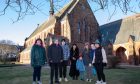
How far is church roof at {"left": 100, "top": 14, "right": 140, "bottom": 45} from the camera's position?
4759 cm

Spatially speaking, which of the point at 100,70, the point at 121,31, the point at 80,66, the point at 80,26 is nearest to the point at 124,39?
the point at 121,31

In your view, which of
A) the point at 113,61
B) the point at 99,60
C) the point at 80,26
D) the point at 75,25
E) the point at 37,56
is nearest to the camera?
the point at 99,60

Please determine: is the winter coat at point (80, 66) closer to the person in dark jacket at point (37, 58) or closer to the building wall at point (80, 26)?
the person in dark jacket at point (37, 58)

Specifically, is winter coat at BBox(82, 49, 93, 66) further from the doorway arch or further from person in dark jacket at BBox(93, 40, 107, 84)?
the doorway arch

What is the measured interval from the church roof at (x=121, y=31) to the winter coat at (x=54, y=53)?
35165 mm

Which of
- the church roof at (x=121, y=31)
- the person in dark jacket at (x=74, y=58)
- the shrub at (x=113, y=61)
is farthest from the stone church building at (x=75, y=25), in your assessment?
the person in dark jacket at (x=74, y=58)

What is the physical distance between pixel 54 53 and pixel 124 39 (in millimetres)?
37934

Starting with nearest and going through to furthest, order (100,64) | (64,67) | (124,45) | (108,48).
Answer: (100,64) < (64,67) < (124,45) < (108,48)

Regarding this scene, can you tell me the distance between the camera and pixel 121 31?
5072cm

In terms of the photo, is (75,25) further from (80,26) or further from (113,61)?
(113,61)

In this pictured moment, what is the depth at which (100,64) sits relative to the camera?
40.4 ft

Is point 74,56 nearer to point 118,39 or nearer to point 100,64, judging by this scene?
point 100,64

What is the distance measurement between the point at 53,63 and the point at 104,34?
140ft

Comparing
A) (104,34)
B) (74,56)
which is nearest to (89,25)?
(104,34)
